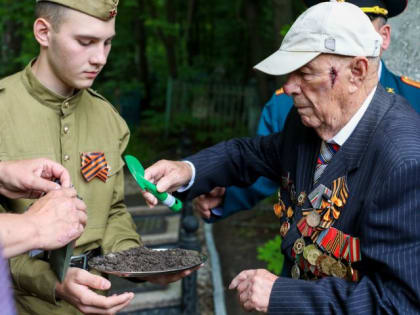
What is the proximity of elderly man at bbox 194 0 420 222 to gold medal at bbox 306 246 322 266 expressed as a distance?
106 cm

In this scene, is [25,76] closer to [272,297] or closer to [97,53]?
[97,53]

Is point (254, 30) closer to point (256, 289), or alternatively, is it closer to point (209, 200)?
point (209, 200)

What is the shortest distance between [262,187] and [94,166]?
1228mm

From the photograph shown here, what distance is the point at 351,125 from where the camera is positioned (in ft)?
6.91

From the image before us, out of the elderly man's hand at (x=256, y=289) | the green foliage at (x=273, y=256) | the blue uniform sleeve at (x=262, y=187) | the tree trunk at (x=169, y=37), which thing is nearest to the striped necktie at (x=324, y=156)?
the elderly man's hand at (x=256, y=289)

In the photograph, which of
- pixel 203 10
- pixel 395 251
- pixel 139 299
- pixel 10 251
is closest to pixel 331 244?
pixel 395 251

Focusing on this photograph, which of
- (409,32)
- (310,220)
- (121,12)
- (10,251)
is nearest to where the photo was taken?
(10,251)

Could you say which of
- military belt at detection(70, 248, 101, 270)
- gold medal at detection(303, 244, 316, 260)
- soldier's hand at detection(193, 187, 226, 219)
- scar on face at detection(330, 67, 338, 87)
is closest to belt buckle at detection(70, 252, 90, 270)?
military belt at detection(70, 248, 101, 270)

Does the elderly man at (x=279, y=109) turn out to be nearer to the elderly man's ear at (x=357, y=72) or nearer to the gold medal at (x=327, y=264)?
the elderly man's ear at (x=357, y=72)

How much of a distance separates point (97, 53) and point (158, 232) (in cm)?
458

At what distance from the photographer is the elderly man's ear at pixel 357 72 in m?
1.99

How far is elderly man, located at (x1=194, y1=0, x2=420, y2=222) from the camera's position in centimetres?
291

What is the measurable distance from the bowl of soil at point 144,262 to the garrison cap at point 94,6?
111 cm

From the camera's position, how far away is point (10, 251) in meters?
1.64
